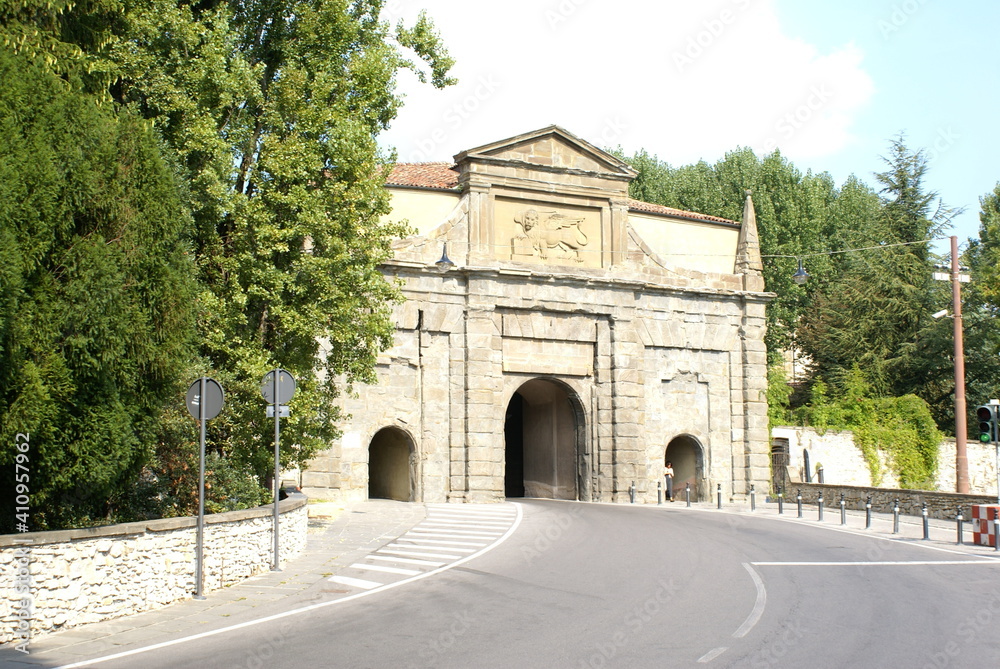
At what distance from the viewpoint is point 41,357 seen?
11000mm

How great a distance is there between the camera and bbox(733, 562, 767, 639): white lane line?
10.1 metres

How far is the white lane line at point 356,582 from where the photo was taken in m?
13.8

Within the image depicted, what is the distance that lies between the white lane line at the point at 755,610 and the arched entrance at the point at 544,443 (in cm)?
1992

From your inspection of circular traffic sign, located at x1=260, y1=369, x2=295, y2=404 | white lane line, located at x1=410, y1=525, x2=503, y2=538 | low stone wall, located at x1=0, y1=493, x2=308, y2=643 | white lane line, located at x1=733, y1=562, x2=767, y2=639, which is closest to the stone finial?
white lane line, located at x1=410, y1=525, x2=503, y2=538

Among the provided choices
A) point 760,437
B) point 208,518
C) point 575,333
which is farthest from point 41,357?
point 760,437

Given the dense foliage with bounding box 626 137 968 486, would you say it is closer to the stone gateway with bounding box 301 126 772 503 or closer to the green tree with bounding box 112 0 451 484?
the stone gateway with bounding box 301 126 772 503

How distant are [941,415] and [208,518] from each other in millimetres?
40892

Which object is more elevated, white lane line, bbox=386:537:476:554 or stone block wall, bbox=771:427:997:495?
stone block wall, bbox=771:427:997:495

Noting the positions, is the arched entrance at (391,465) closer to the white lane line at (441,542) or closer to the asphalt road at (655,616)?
the white lane line at (441,542)

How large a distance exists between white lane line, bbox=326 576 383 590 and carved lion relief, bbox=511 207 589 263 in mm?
19804

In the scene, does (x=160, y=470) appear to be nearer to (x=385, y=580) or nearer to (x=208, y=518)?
(x=208, y=518)

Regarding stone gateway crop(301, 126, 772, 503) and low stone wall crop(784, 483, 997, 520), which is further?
stone gateway crop(301, 126, 772, 503)

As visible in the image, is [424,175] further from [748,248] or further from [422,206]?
[748,248]

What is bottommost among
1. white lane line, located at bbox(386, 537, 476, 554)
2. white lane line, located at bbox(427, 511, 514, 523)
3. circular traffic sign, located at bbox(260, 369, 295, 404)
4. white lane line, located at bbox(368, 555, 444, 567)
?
white lane line, located at bbox(427, 511, 514, 523)
